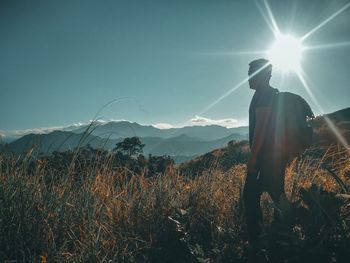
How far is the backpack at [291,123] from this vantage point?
3779mm

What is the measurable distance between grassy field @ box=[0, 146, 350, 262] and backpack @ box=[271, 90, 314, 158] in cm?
54

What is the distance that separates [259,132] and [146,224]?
1583 millimetres

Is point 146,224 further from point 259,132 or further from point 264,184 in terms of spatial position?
point 259,132

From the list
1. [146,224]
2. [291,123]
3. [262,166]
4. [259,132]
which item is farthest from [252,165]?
[146,224]

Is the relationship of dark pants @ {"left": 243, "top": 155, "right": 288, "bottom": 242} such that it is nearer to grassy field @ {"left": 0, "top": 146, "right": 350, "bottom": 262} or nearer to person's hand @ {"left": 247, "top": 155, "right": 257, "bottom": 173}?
person's hand @ {"left": 247, "top": 155, "right": 257, "bottom": 173}

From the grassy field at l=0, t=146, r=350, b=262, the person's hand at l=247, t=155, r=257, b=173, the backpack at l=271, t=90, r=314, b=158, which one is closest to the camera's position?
the grassy field at l=0, t=146, r=350, b=262

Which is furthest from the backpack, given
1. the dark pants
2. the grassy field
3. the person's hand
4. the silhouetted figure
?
the grassy field

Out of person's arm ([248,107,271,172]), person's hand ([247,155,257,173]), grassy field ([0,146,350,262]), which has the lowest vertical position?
grassy field ([0,146,350,262])

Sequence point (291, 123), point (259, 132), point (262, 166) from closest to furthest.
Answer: point (291, 123)
point (259, 132)
point (262, 166)

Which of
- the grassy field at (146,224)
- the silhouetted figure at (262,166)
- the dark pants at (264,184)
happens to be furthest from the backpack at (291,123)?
the grassy field at (146,224)

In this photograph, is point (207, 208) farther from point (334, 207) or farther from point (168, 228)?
point (334, 207)

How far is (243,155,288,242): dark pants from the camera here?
3.85 metres

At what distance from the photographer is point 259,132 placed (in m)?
3.91

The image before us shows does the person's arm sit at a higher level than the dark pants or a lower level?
higher
